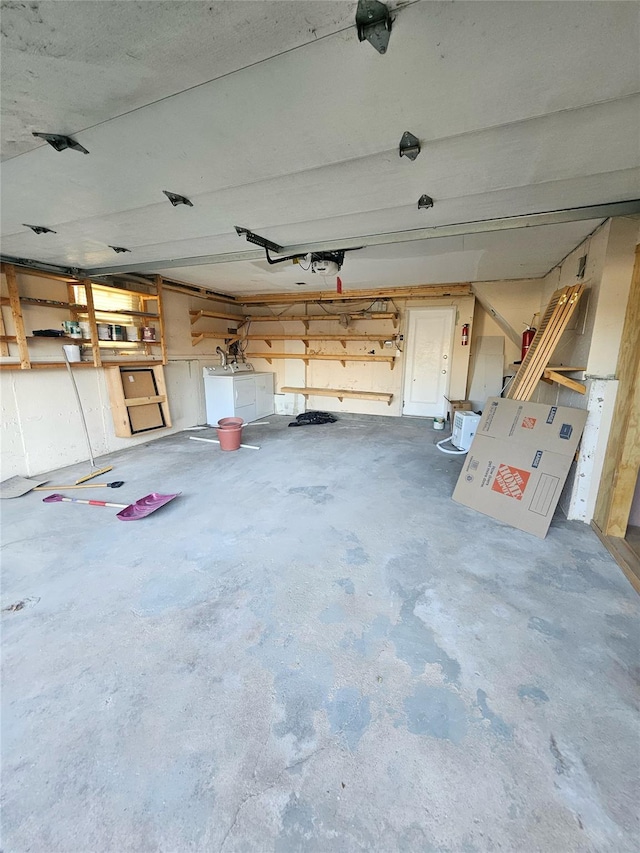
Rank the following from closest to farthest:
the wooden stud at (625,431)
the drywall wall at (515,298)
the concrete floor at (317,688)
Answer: the concrete floor at (317,688), the wooden stud at (625,431), the drywall wall at (515,298)

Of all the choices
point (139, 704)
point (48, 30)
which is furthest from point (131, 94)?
point (139, 704)

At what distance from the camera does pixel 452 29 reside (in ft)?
2.81

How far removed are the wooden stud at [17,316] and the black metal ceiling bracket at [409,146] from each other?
3.70 m

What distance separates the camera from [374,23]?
33.2 inches

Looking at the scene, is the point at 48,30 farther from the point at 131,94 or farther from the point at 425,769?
the point at 425,769

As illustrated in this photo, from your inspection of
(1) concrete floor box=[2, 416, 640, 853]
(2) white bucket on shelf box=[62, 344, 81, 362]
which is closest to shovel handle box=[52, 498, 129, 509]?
(1) concrete floor box=[2, 416, 640, 853]

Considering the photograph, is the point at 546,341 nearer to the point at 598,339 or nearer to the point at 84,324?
the point at 598,339

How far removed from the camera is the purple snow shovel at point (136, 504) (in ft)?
8.22

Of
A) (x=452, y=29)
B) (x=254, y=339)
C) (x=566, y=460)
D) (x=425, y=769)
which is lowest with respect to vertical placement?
(x=425, y=769)

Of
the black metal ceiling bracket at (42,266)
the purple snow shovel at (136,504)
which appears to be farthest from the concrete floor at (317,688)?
the black metal ceiling bracket at (42,266)

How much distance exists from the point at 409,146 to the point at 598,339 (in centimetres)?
194

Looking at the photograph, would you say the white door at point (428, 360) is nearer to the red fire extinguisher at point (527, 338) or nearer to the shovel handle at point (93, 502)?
the red fire extinguisher at point (527, 338)

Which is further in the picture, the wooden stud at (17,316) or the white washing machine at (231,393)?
the white washing machine at (231,393)

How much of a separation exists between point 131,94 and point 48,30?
0.80 ft
